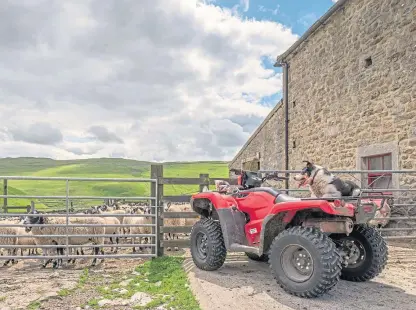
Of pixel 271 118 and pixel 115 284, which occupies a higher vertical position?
pixel 271 118

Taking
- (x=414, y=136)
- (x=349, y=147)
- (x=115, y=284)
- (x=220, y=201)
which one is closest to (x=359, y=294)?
(x=220, y=201)

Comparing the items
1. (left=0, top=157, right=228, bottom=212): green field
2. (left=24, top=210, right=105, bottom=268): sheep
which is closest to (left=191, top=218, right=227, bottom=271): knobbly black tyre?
(left=24, top=210, right=105, bottom=268): sheep

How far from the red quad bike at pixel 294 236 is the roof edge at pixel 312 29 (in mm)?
7860

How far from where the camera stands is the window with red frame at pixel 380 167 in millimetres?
9578

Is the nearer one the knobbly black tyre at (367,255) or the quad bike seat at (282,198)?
the quad bike seat at (282,198)

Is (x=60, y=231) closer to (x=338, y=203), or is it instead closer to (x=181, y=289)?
(x=181, y=289)

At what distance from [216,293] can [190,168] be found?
6733 cm

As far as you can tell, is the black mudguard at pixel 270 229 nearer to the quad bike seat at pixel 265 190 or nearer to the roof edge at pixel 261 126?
the quad bike seat at pixel 265 190

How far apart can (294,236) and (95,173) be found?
72226mm

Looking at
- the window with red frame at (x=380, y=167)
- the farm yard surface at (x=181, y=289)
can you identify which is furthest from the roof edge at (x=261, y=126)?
the farm yard surface at (x=181, y=289)

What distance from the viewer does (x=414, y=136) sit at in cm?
865

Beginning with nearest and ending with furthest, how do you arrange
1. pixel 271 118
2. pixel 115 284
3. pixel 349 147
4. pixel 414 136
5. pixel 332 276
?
1. pixel 332 276
2. pixel 115 284
3. pixel 414 136
4. pixel 349 147
5. pixel 271 118

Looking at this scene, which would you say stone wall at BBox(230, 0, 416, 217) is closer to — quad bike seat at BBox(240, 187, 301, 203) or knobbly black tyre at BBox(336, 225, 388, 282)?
knobbly black tyre at BBox(336, 225, 388, 282)

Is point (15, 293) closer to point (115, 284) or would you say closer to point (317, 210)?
point (115, 284)
